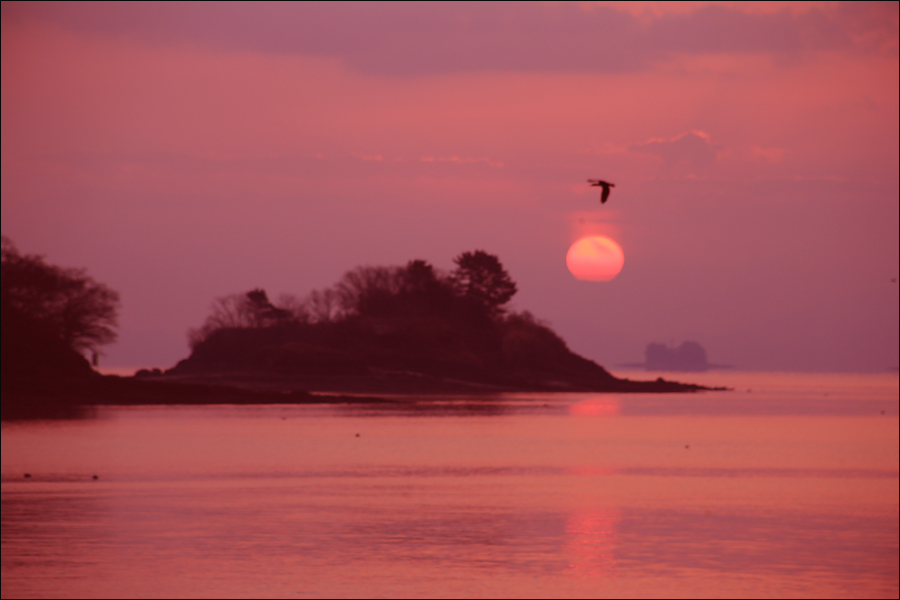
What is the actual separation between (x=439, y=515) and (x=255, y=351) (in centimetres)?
13888

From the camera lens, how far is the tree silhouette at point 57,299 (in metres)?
131

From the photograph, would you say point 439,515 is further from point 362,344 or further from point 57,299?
point 362,344

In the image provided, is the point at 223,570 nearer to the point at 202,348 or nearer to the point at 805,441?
the point at 805,441

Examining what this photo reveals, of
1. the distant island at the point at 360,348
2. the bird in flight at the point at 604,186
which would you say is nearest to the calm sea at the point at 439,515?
the bird in flight at the point at 604,186

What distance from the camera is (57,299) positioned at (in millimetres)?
136375

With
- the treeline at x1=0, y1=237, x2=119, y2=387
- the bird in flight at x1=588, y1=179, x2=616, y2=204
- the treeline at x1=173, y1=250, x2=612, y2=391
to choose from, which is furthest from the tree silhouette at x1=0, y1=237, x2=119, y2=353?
the bird in flight at x1=588, y1=179, x2=616, y2=204

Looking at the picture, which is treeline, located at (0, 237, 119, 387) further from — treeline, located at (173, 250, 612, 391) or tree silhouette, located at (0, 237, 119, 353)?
treeline, located at (173, 250, 612, 391)

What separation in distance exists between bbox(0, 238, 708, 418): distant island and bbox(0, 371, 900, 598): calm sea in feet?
93.6

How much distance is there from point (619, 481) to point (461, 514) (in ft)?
60.8

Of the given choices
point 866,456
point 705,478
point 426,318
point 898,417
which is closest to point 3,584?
point 705,478

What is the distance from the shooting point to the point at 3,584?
112 ft

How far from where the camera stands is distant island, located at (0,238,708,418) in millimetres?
127438

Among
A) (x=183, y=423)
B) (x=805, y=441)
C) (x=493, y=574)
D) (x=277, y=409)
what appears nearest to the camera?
(x=493, y=574)

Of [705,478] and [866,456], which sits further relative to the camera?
[866,456]
